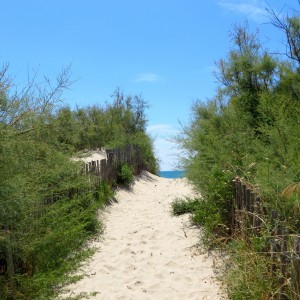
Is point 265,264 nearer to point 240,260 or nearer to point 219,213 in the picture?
point 240,260

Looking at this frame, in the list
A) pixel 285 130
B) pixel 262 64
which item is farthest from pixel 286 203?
pixel 262 64

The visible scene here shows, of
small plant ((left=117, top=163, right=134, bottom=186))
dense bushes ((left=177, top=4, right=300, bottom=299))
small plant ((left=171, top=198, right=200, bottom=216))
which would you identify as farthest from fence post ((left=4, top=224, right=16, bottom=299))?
small plant ((left=117, top=163, right=134, bottom=186))

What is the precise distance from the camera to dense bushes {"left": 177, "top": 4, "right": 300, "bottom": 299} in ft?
16.5

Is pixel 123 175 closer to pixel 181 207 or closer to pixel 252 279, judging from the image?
pixel 181 207

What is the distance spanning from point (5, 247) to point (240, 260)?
2.55m

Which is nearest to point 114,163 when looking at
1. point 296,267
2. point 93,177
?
point 93,177

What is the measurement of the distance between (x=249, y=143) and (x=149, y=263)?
2872 millimetres

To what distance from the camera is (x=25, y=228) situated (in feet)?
16.5

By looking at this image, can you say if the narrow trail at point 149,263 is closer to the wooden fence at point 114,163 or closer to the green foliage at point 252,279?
the green foliage at point 252,279

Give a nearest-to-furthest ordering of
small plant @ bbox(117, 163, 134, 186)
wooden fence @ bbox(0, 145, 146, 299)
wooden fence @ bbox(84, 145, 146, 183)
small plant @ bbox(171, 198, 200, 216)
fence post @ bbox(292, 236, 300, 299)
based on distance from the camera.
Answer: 1. fence post @ bbox(292, 236, 300, 299)
2. wooden fence @ bbox(0, 145, 146, 299)
3. small plant @ bbox(171, 198, 200, 216)
4. wooden fence @ bbox(84, 145, 146, 183)
5. small plant @ bbox(117, 163, 134, 186)

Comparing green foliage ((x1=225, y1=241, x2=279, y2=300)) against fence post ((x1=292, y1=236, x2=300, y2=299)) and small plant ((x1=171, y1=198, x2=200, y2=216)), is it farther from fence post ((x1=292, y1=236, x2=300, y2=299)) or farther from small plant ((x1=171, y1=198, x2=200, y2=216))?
small plant ((x1=171, y1=198, x2=200, y2=216))

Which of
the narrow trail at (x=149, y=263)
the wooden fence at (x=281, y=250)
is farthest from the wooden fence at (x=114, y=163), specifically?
the wooden fence at (x=281, y=250)

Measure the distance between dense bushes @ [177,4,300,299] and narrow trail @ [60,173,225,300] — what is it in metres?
0.50

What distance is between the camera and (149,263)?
652 cm
